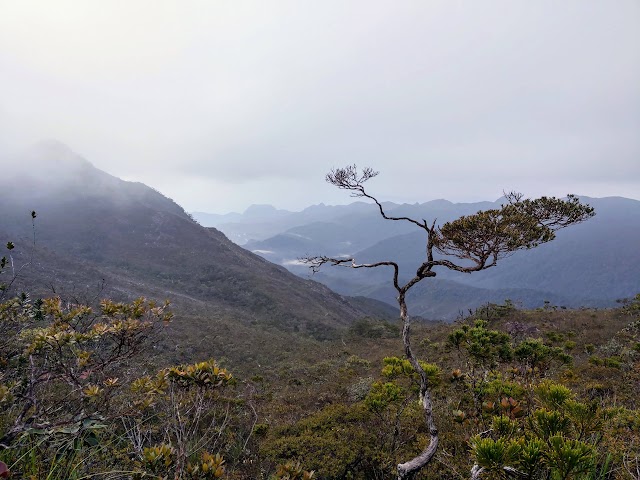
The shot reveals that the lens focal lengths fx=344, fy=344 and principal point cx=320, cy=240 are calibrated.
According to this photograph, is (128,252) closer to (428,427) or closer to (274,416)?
(274,416)

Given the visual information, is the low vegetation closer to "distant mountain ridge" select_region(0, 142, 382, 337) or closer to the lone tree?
the lone tree

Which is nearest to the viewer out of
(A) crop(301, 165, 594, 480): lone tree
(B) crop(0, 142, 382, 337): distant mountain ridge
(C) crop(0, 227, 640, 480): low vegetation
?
(C) crop(0, 227, 640, 480): low vegetation

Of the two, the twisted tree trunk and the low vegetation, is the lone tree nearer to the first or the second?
the twisted tree trunk

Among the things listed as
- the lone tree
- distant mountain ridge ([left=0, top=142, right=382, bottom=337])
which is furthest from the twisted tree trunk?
distant mountain ridge ([left=0, top=142, right=382, bottom=337])

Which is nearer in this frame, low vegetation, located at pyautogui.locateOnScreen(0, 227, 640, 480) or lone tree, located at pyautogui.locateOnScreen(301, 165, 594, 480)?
low vegetation, located at pyautogui.locateOnScreen(0, 227, 640, 480)

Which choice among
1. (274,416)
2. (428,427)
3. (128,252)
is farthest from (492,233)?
(128,252)

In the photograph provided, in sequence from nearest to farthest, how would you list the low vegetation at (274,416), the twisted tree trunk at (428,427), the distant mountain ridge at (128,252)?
1. the low vegetation at (274,416)
2. the twisted tree trunk at (428,427)
3. the distant mountain ridge at (128,252)

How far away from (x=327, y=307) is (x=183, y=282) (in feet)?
80.3

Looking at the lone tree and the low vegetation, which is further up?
the lone tree

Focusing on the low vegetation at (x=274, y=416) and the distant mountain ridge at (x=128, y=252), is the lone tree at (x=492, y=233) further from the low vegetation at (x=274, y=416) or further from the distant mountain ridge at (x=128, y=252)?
the distant mountain ridge at (x=128, y=252)

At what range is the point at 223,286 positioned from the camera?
5269 centimetres

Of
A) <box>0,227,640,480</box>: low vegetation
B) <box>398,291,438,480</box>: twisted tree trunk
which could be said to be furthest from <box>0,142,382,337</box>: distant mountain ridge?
<box>398,291,438,480</box>: twisted tree trunk

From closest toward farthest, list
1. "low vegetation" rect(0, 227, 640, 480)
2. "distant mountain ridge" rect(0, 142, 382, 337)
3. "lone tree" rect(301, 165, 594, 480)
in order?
1. "low vegetation" rect(0, 227, 640, 480)
2. "lone tree" rect(301, 165, 594, 480)
3. "distant mountain ridge" rect(0, 142, 382, 337)

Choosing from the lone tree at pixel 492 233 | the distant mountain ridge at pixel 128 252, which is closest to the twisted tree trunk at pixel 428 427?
the lone tree at pixel 492 233
